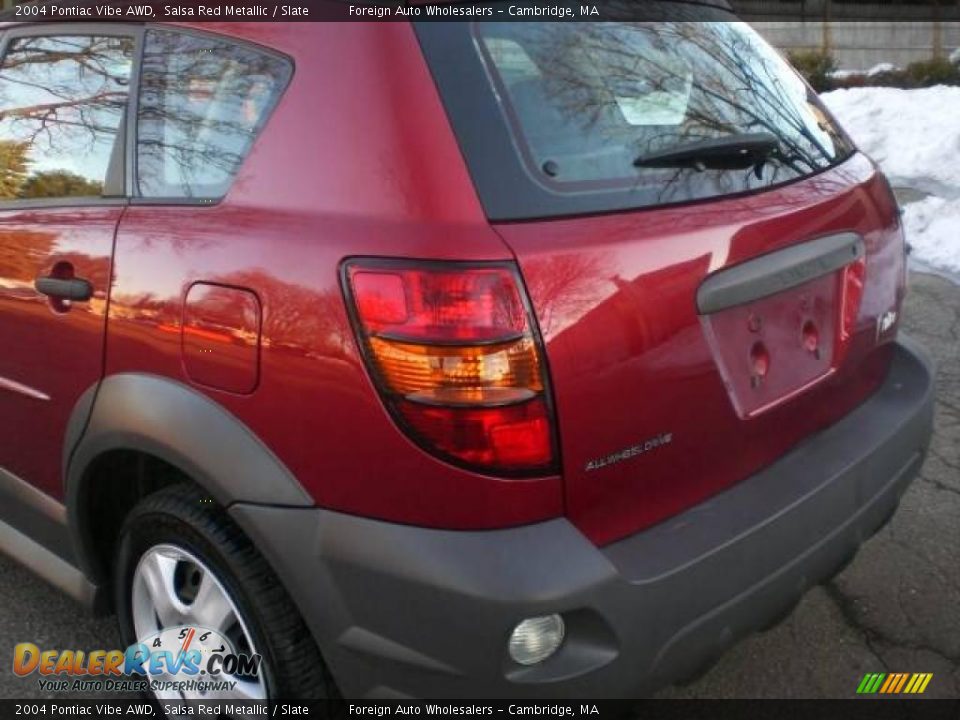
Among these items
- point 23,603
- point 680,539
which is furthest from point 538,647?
point 23,603

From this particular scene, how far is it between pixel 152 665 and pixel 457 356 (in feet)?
3.99

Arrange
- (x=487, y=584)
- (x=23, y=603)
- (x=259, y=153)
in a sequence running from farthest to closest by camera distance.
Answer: (x=23, y=603) < (x=259, y=153) < (x=487, y=584)

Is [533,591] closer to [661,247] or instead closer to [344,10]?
[661,247]

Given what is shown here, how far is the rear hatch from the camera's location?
1.67m

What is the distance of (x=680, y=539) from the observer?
1783 mm

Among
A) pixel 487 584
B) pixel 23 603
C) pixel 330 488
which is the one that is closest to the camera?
pixel 487 584

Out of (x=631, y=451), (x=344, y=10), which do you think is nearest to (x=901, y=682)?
(x=631, y=451)

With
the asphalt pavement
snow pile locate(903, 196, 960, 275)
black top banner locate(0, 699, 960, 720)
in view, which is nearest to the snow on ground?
snow pile locate(903, 196, 960, 275)

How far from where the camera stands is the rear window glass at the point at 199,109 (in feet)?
6.20

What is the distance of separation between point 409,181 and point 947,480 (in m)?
2.67

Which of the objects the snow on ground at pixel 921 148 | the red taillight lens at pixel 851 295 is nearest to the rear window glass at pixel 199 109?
the red taillight lens at pixel 851 295

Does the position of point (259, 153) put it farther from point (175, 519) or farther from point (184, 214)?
point (175, 519)

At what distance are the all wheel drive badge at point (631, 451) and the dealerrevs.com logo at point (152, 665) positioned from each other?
0.81m

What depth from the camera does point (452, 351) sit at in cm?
159
